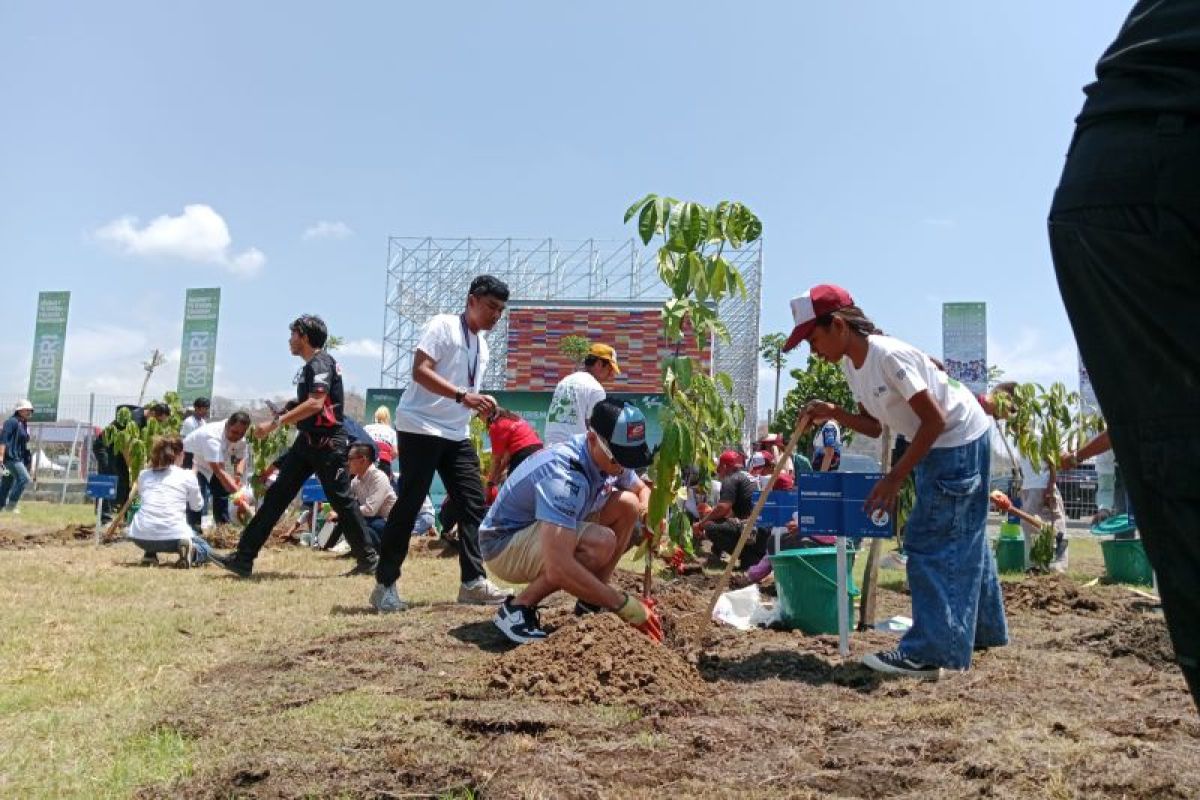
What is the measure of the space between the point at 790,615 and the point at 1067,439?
5.22 m

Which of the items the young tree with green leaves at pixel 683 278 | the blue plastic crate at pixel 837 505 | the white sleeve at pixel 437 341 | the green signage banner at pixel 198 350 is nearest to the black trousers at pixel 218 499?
the white sleeve at pixel 437 341

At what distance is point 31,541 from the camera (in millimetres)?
9984

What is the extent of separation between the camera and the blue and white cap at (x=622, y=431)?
13.5 feet

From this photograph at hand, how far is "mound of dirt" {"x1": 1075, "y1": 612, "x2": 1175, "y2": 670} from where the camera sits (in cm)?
427

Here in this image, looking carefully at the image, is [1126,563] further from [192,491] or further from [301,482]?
[192,491]

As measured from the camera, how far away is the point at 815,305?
388 centimetres

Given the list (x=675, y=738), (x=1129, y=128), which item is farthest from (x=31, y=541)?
Result: (x=1129, y=128)

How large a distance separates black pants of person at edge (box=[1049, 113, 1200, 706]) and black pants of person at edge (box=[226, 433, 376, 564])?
20.7ft

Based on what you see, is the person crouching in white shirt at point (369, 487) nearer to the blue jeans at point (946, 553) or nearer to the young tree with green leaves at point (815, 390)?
the blue jeans at point (946, 553)

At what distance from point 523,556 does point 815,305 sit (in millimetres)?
1755

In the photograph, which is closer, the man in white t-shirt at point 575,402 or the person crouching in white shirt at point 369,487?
the man in white t-shirt at point 575,402

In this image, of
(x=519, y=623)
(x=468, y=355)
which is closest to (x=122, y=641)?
(x=519, y=623)

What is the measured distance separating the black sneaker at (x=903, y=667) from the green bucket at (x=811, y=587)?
1.03 metres

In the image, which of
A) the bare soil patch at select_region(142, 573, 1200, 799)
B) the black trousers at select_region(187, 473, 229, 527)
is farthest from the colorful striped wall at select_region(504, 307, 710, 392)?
the bare soil patch at select_region(142, 573, 1200, 799)
